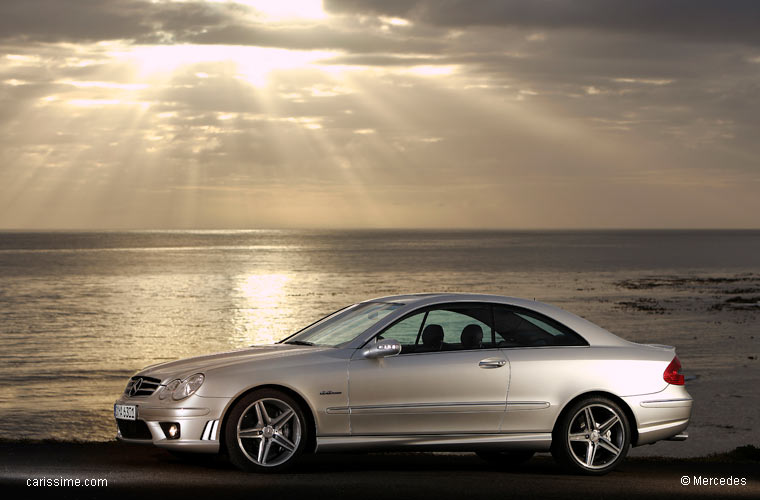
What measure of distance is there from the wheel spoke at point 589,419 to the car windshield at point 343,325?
1811mm

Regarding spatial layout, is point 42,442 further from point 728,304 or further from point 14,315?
point 728,304

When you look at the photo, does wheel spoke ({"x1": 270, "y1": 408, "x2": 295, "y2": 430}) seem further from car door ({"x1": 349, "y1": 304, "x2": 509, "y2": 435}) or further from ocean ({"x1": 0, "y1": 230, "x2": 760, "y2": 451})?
A: ocean ({"x1": 0, "y1": 230, "x2": 760, "y2": 451})

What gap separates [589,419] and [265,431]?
275 cm

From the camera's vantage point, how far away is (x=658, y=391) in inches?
373

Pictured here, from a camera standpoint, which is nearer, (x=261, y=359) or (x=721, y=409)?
(x=261, y=359)

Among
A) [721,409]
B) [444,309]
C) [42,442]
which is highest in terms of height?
[444,309]

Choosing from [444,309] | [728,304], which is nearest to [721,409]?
[444,309]

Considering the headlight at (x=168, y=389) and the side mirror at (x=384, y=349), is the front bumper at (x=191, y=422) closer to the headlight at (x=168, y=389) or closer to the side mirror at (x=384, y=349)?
the headlight at (x=168, y=389)

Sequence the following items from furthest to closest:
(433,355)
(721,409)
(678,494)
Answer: (721,409)
(433,355)
(678,494)

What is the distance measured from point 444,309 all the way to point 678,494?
235cm

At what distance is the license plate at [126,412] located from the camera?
8.86 metres

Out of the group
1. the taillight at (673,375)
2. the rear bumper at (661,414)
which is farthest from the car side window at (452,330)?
the taillight at (673,375)

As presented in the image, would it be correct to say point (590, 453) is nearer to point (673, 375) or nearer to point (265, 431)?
point (673, 375)

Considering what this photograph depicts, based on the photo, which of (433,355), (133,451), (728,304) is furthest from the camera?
(728,304)
